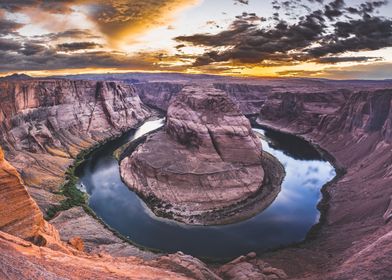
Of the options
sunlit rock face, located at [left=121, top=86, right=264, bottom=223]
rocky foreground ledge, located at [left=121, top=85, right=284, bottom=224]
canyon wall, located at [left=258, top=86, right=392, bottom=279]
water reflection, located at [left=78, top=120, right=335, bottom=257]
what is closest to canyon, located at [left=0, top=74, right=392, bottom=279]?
canyon wall, located at [left=258, top=86, right=392, bottom=279]

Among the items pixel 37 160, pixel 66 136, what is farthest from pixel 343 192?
pixel 66 136

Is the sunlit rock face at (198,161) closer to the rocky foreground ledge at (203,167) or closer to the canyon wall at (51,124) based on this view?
the rocky foreground ledge at (203,167)

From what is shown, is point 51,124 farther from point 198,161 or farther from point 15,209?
point 15,209

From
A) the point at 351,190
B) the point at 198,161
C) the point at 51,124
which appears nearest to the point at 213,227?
the point at 198,161

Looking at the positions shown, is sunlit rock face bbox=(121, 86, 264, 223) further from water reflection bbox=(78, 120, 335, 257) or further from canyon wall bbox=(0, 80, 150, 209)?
canyon wall bbox=(0, 80, 150, 209)

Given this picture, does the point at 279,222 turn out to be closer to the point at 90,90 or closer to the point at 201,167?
the point at 201,167
